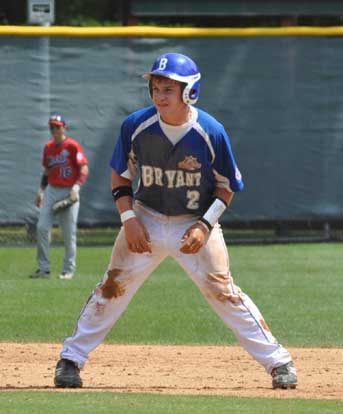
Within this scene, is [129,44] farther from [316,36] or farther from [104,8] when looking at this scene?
[104,8]

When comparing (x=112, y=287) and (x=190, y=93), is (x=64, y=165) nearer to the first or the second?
(x=112, y=287)

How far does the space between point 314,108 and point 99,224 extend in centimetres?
338

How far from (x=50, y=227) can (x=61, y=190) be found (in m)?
0.44

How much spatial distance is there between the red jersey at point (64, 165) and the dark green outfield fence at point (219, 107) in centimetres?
243

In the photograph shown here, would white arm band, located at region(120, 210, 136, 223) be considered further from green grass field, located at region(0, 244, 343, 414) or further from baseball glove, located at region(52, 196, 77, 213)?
baseball glove, located at region(52, 196, 77, 213)

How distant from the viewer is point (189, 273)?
7.47 meters

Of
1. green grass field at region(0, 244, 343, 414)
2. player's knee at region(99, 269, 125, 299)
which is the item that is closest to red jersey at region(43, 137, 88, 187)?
green grass field at region(0, 244, 343, 414)

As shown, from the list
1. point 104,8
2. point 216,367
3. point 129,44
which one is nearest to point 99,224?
point 129,44

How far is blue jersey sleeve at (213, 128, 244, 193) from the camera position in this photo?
732 centimetres

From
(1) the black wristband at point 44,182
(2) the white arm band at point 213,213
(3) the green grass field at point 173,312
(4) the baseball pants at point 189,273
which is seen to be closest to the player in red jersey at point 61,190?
(1) the black wristband at point 44,182

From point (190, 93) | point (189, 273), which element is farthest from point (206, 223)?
point (190, 93)

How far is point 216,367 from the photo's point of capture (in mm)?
8836

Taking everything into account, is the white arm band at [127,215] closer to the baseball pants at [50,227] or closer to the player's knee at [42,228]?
the baseball pants at [50,227]

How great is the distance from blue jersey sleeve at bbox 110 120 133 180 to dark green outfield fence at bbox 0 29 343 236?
9.28 meters
